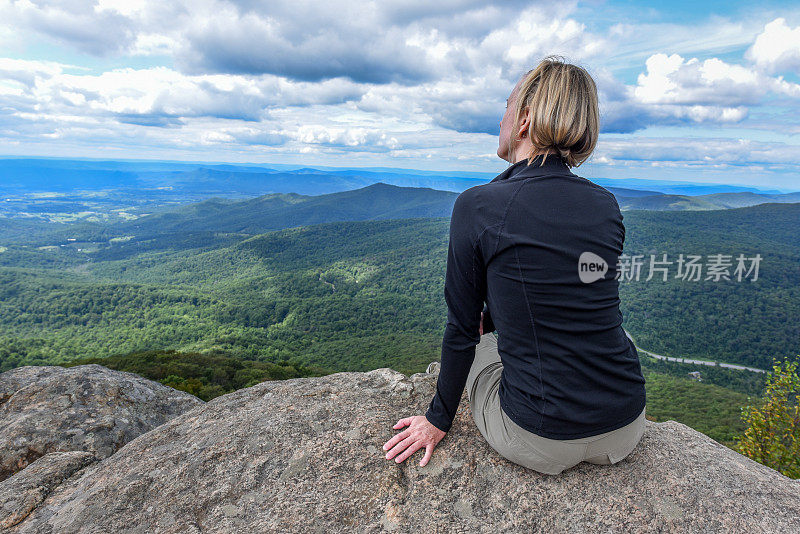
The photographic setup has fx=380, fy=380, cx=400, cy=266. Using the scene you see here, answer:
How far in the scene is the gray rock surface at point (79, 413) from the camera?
4.81 m

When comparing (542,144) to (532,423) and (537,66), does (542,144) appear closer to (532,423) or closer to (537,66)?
(537,66)

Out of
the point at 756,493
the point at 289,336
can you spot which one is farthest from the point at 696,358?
the point at 756,493

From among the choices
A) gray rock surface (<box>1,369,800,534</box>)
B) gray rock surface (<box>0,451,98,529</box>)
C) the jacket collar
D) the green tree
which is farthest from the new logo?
the green tree

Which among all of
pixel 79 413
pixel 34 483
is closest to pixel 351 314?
pixel 79 413

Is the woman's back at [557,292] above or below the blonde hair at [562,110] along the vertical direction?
below

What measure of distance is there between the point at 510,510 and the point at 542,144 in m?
2.58

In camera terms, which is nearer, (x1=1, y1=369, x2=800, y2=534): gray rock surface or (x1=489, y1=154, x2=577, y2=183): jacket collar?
(x1=489, y1=154, x2=577, y2=183): jacket collar

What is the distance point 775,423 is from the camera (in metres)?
12.2


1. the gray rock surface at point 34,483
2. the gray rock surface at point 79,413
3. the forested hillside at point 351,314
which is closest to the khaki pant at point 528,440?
the gray rock surface at point 34,483

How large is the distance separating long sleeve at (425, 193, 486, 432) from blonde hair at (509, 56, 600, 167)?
0.64 m

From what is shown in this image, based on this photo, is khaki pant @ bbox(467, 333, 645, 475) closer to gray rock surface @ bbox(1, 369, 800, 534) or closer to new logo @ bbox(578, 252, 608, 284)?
gray rock surface @ bbox(1, 369, 800, 534)

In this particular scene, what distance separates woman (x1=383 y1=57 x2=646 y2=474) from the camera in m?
2.20

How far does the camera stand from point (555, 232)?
7.08 ft

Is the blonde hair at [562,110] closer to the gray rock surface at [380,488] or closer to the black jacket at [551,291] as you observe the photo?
the black jacket at [551,291]
